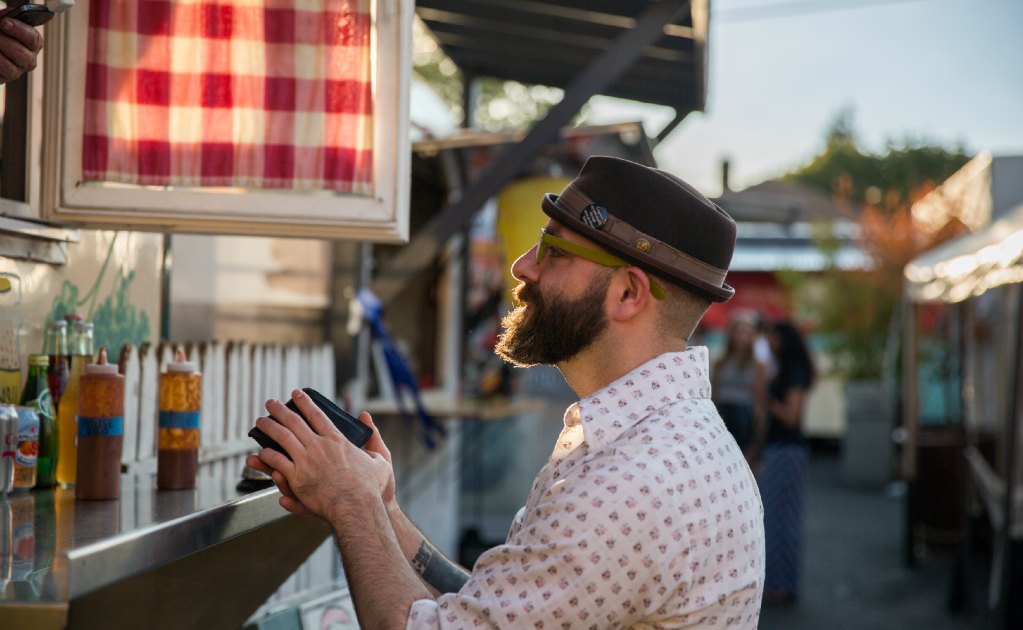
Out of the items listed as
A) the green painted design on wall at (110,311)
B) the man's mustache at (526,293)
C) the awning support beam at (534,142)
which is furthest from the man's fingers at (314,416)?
the awning support beam at (534,142)

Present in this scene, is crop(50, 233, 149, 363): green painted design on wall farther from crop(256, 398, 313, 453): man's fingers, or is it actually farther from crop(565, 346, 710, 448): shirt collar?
crop(565, 346, 710, 448): shirt collar

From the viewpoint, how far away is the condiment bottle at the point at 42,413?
92.5 inches

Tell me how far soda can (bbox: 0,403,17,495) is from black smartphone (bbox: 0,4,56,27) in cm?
74

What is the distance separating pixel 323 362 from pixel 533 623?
3.27m

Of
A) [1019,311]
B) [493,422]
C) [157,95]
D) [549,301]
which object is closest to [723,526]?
[549,301]

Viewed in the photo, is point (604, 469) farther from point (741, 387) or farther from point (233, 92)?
point (741, 387)

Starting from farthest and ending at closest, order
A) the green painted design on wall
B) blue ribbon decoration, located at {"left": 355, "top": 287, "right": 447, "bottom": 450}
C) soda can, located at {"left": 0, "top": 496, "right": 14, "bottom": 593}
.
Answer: blue ribbon decoration, located at {"left": 355, "top": 287, "right": 447, "bottom": 450}
the green painted design on wall
soda can, located at {"left": 0, "top": 496, "right": 14, "bottom": 593}

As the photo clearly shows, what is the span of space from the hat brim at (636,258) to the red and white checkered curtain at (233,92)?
0.70 meters

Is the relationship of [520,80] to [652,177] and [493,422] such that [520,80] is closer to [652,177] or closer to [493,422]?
[493,422]

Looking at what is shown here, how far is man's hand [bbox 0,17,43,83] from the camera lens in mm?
2045

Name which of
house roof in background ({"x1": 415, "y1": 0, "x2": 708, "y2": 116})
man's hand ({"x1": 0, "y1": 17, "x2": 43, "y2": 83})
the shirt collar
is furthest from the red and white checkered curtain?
house roof in background ({"x1": 415, "y1": 0, "x2": 708, "y2": 116})

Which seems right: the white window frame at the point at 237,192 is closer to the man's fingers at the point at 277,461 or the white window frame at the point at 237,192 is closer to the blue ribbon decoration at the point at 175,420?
the blue ribbon decoration at the point at 175,420

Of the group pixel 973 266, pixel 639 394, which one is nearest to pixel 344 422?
pixel 639 394

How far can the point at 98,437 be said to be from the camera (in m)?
2.20
